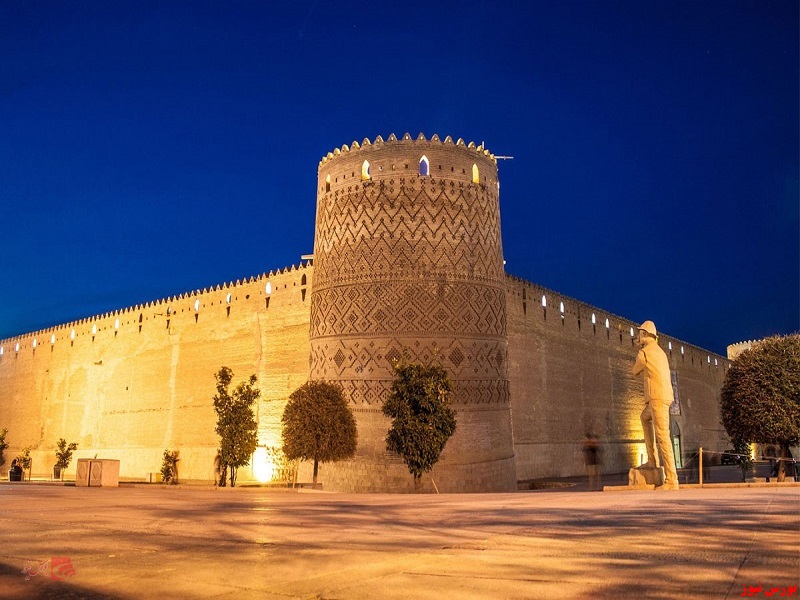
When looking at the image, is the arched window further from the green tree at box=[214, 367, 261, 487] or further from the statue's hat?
the statue's hat

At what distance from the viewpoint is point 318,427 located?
14.1 metres

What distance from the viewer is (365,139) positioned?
16719mm

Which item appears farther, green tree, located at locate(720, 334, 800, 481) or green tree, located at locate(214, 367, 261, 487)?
green tree, located at locate(214, 367, 261, 487)

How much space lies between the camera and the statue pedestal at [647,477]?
10367 millimetres

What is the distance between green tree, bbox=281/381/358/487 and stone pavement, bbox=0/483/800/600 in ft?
26.8

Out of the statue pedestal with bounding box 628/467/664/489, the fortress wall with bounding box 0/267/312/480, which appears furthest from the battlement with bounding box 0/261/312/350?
the statue pedestal with bounding box 628/467/664/489

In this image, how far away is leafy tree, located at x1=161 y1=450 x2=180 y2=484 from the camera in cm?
2094

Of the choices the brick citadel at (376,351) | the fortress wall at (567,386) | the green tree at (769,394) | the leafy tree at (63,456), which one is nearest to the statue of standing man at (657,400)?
the brick citadel at (376,351)

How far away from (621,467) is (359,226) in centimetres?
1611

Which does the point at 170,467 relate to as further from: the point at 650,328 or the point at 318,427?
the point at 650,328

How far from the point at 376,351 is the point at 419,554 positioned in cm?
1169

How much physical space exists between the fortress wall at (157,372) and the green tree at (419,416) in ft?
20.3

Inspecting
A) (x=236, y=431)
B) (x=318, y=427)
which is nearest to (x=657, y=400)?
(x=318, y=427)

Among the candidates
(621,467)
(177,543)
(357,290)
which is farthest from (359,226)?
(621,467)
